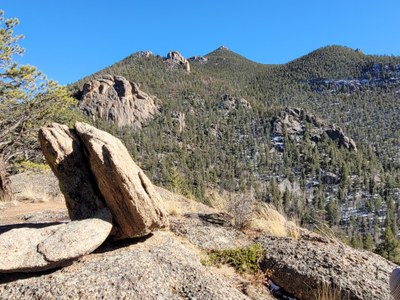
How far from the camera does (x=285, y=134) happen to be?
422ft

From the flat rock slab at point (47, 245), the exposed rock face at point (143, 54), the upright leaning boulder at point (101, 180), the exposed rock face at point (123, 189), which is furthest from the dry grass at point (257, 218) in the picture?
Result: the exposed rock face at point (143, 54)

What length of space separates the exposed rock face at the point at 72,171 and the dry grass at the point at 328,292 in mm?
3867

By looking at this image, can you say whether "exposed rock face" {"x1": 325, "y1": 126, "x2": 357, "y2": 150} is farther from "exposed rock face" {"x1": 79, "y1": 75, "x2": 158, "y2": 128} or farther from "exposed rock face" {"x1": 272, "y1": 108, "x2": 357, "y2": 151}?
"exposed rock face" {"x1": 79, "y1": 75, "x2": 158, "y2": 128}

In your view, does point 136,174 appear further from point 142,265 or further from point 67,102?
point 67,102

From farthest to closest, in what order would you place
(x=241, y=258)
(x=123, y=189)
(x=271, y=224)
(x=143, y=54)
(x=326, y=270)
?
1. (x=143, y=54)
2. (x=271, y=224)
3. (x=241, y=258)
4. (x=123, y=189)
5. (x=326, y=270)

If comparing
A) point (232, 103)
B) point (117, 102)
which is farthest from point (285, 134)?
point (117, 102)

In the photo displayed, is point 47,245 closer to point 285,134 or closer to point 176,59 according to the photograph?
point 285,134

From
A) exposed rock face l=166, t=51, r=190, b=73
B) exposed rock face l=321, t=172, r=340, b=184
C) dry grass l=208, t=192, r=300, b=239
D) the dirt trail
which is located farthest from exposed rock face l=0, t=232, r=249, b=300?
exposed rock face l=166, t=51, r=190, b=73

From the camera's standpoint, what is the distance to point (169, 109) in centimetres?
12625

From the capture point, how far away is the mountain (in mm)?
88250

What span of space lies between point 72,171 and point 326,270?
4.78m

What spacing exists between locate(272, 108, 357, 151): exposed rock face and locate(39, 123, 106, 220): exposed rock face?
12836 cm

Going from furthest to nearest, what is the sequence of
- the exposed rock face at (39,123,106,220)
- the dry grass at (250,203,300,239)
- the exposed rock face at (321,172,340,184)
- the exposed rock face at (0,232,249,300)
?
the exposed rock face at (321,172,340,184), the dry grass at (250,203,300,239), the exposed rock face at (39,123,106,220), the exposed rock face at (0,232,249,300)

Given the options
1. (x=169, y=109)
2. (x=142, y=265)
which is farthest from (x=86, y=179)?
(x=169, y=109)
